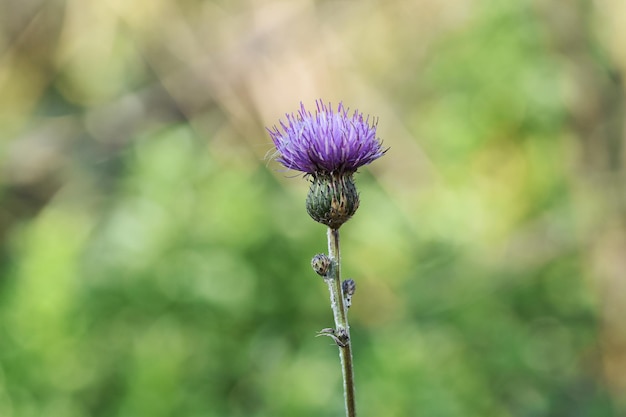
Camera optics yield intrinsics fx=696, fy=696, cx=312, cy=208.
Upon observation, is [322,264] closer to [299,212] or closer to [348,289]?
[348,289]

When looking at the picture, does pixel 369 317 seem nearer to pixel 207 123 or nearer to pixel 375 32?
pixel 207 123

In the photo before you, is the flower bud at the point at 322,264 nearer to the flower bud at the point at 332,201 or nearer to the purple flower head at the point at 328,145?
the flower bud at the point at 332,201

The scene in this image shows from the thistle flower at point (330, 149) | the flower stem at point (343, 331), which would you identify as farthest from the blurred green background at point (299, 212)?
the flower stem at point (343, 331)

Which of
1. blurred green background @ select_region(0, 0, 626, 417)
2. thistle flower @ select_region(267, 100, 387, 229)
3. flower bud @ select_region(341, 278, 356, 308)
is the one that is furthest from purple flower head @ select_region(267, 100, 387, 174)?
blurred green background @ select_region(0, 0, 626, 417)

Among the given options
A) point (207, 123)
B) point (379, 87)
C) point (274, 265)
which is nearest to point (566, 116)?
point (379, 87)

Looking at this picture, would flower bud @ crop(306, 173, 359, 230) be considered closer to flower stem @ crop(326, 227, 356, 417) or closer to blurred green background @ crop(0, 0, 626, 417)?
flower stem @ crop(326, 227, 356, 417)

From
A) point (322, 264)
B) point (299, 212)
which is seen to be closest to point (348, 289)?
point (322, 264)
